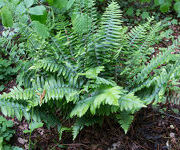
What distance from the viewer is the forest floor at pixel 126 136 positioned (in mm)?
2488

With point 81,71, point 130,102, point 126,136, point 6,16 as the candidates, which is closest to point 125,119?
point 130,102

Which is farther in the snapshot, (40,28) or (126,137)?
(126,137)

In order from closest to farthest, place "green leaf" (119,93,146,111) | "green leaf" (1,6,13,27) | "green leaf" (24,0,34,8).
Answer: "green leaf" (119,93,146,111) < "green leaf" (1,6,13,27) < "green leaf" (24,0,34,8)

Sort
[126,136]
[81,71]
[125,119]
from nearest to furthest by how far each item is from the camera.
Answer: [125,119]
[81,71]
[126,136]

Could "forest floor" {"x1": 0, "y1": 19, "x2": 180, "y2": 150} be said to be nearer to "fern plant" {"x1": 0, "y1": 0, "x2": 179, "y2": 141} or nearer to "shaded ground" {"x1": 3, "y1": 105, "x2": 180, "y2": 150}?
"shaded ground" {"x1": 3, "y1": 105, "x2": 180, "y2": 150}

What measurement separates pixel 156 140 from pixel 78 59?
4.86 feet

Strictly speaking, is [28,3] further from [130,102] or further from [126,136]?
[126,136]

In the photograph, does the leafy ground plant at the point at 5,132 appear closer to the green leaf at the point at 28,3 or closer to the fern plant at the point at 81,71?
the fern plant at the point at 81,71

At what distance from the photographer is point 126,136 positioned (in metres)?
2.54

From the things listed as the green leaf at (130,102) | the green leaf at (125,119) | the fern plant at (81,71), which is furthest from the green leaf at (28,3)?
the green leaf at (125,119)

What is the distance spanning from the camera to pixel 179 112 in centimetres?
273

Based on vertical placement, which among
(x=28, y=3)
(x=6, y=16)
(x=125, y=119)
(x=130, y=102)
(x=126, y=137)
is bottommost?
(x=126, y=137)

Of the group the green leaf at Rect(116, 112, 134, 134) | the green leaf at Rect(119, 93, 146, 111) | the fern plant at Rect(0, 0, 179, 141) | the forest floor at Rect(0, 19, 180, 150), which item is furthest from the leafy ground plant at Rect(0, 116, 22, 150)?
the green leaf at Rect(119, 93, 146, 111)

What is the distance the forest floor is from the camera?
2.49 m
